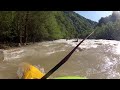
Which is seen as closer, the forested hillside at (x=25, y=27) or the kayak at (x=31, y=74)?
the kayak at (x=31, y=74)

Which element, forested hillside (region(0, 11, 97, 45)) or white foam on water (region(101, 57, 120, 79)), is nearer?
white foam on water (region(101, 57, 120, 79))

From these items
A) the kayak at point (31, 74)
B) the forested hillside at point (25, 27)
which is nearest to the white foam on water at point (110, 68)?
the kayak at point (31, 74)

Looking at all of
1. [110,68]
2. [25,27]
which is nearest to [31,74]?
[110,68]

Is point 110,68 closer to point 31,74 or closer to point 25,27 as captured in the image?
point 31,74

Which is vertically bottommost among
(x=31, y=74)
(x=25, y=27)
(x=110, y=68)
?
(x=110, y=68)

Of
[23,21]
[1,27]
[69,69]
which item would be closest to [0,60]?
[69,69]

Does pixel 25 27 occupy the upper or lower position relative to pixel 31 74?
upper

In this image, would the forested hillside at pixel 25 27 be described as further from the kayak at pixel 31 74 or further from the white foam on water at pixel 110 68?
the kayak at pixel 31 74

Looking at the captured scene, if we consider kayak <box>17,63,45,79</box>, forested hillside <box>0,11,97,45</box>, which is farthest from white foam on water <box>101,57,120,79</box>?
forested hillside <box>0,11,97,45</box>

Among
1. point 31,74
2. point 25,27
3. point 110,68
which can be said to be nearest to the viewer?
point 31,74

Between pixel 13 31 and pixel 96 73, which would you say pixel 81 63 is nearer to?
pixel 96 73

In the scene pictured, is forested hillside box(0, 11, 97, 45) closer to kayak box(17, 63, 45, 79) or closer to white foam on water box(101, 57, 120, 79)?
white foam on water box(101, 57, 120, 79)
